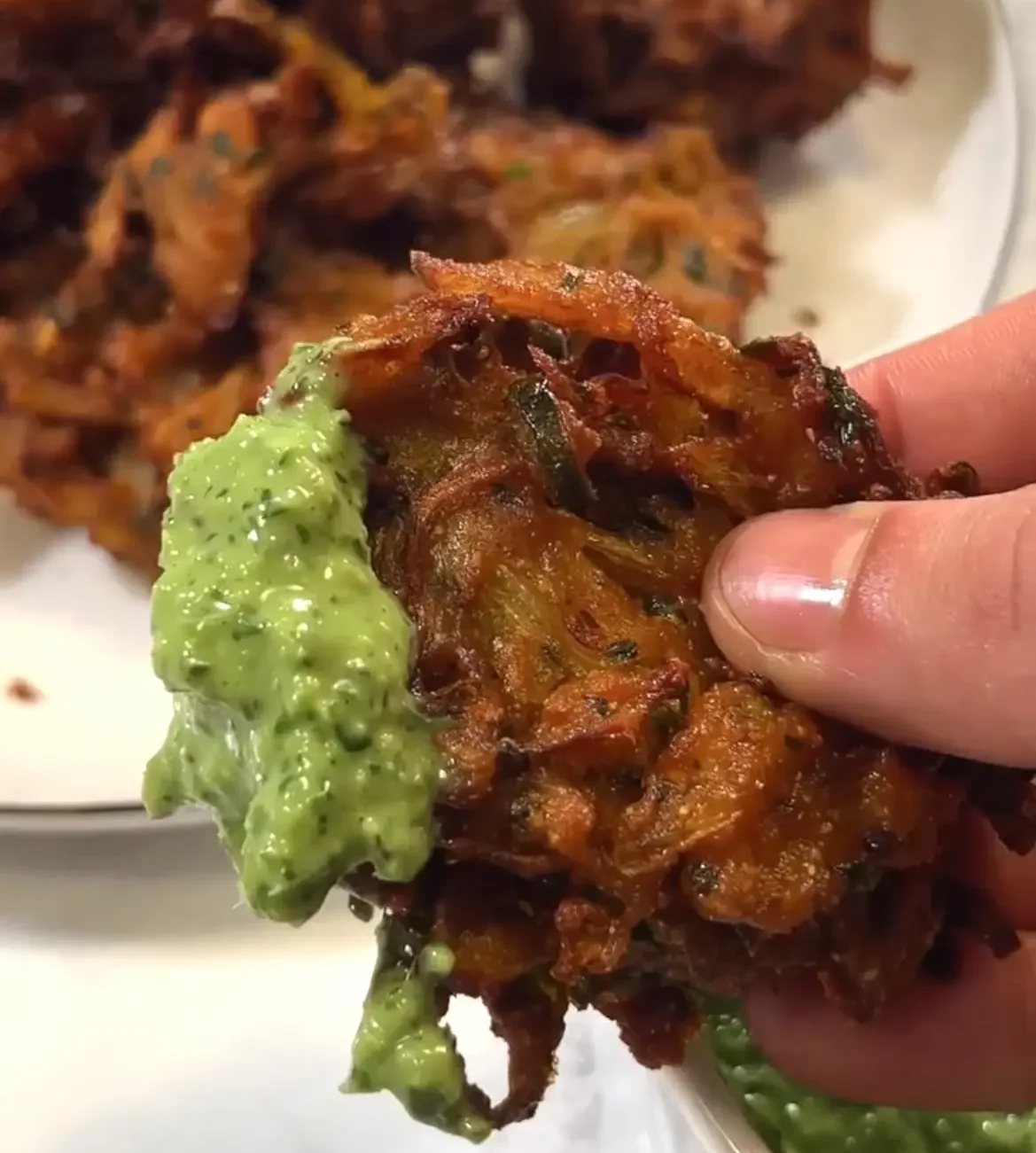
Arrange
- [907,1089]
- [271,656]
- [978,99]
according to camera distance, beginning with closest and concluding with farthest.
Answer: [271,656] < [907,1089] < [978,99]

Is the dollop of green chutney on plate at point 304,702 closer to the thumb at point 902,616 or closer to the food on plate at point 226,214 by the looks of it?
the thumb at point 902,616

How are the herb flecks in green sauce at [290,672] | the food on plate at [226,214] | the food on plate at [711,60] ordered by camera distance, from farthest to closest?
1. the food on plate at [711,60]
2. the food on plate at [226,214]
3. the herb flecks in green sauce at [290,672]

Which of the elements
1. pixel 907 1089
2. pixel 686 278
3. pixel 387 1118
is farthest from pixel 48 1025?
pixel 686 278

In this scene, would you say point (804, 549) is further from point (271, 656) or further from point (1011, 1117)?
point (1011, 1117)

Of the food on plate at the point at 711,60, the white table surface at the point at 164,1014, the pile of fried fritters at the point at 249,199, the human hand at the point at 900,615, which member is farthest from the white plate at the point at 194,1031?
the food on plate at the point at 711,60

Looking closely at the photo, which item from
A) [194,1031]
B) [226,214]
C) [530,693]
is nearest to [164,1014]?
[194,1031]

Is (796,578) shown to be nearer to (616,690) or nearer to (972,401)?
(616,690)

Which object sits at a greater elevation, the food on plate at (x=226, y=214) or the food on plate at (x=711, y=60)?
the food on plate at (x=711, y=60)

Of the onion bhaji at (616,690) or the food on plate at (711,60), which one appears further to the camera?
the food on plate at (711,60)
